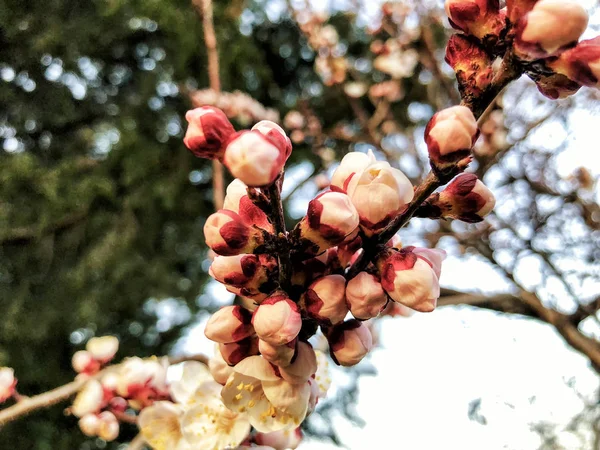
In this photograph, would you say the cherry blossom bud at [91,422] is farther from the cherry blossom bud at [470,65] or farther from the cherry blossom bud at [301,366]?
the cherry blossom bud at [470,65]

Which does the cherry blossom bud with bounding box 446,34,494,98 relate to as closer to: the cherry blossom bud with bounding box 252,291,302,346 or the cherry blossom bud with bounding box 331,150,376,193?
the cherry blossom bud with bounding box 331,150,376,193

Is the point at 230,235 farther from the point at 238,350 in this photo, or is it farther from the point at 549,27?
the point at 549,27

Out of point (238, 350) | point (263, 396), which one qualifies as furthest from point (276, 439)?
point (238, 350)

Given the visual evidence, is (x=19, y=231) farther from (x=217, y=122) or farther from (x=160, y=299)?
(x=217, y=122)

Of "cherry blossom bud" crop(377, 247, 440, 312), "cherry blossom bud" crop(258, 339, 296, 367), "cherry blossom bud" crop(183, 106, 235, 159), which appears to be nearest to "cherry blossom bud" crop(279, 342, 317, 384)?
"cherry blossom bud" crop(258, 339, 296, 367)

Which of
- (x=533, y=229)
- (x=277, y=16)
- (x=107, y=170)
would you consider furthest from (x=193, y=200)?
(x=533, y=229)

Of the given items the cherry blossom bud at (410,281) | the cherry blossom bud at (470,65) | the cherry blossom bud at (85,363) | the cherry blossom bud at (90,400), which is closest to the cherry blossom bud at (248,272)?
the cherry blossom bud at (410,281)
